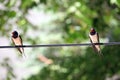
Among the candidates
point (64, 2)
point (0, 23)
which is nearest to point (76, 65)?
point (64, 2)

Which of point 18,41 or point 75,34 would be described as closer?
point 18,41

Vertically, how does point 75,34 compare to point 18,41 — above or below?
below

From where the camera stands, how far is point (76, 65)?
9.67m

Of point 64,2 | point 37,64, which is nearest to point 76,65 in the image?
point 64,2

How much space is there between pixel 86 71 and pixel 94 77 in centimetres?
24

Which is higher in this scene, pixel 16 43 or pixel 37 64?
pixel 16 43

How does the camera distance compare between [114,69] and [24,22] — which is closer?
[24,22]

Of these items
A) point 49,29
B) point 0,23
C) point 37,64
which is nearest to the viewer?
point 0,23

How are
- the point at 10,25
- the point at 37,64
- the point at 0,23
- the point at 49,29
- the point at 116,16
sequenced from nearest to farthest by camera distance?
the point at 0,23 < the point at 10,25 < the point at 116,16 < the point at 37,64 < the point at 49,29

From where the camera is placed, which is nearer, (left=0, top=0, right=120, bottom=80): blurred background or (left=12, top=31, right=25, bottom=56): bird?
(left=12, top=31, right=25, bottom=56): bird

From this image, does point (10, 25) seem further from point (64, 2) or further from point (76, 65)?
point (76, 65)

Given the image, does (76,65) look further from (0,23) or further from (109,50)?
(0,23)

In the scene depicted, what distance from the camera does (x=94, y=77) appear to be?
9445 millimetres

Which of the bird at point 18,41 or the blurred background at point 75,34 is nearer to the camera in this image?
the bird at point 18,41
